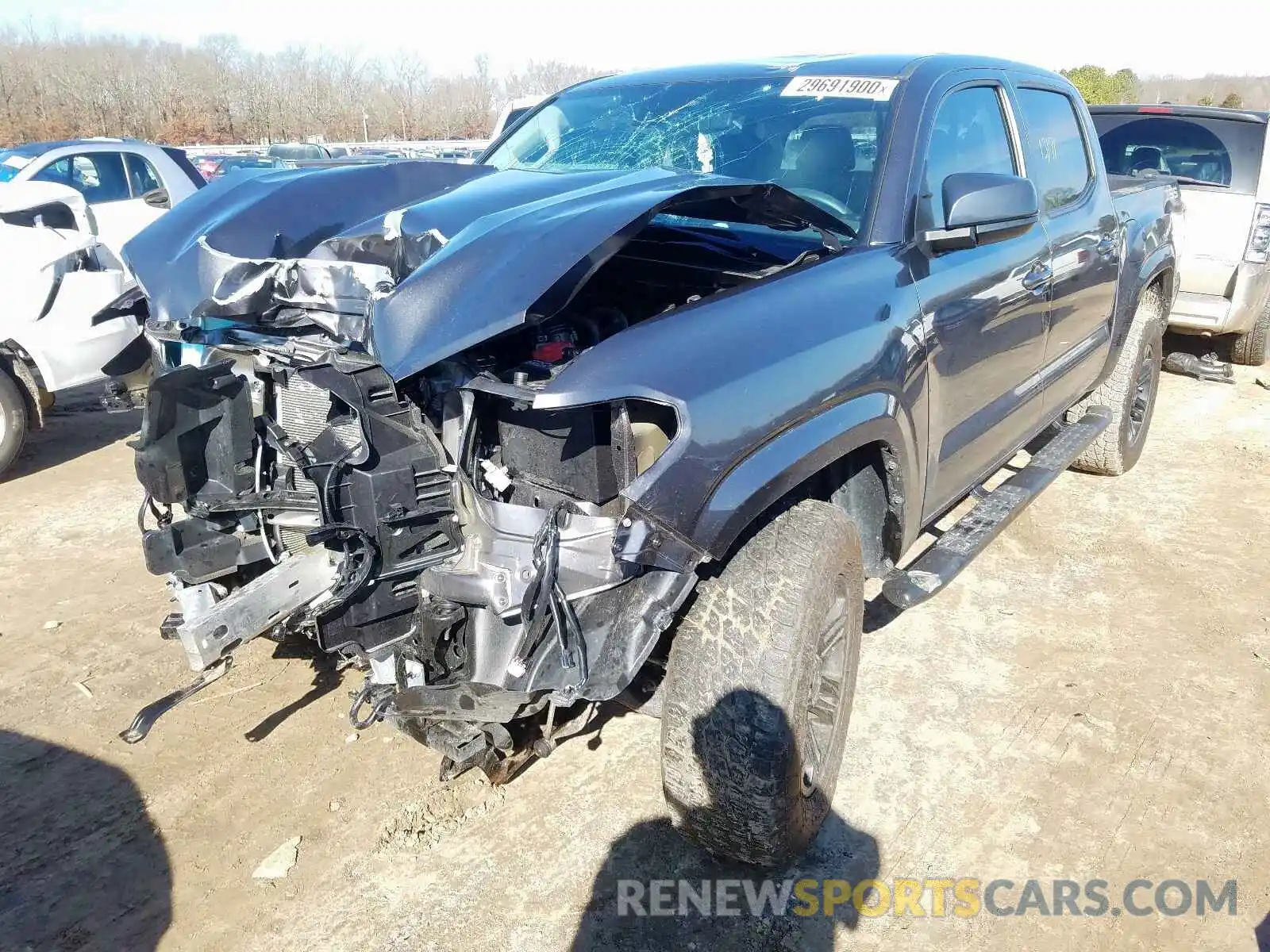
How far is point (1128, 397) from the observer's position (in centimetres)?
504

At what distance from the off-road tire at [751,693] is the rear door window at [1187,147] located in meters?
5.99

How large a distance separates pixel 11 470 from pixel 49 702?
2.97 metres

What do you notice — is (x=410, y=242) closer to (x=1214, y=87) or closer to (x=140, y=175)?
(x=140, y=175)

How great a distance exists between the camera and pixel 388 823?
2.68 meters

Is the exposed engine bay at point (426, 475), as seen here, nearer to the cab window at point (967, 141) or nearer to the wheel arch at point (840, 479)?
the wheel arch at point (840, 479)

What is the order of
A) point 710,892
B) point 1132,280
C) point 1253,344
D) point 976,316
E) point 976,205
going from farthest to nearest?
1. point 1253,344
2. point 1132,280
3. point 976,316
4. point 976,205
5. point 710,892

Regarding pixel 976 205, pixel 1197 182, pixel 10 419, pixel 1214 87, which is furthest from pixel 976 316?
pixel 1214 87

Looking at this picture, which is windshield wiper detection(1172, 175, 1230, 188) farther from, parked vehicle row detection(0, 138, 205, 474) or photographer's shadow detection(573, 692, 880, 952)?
parked vehicle row detection(0, 138, 205, 474)

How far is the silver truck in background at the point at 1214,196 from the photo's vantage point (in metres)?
6.79

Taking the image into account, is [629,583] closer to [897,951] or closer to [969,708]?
[897,951]

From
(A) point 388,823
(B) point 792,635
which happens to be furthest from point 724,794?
(A) point 388,823

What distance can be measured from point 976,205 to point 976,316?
0.42m

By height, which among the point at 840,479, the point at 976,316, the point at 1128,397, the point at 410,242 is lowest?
the point at 1128,397

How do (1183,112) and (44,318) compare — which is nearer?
(44,318)
